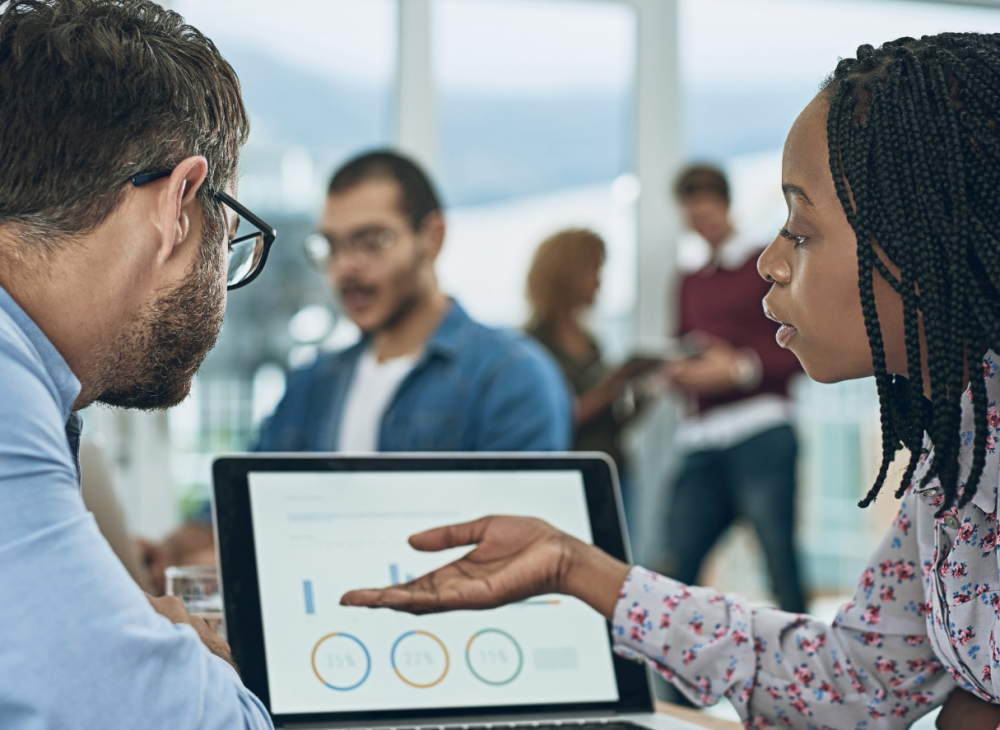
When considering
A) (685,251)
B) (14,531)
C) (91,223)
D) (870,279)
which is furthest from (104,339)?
(685,251)

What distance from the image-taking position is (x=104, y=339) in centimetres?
71

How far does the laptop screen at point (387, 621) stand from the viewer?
0.88 meters

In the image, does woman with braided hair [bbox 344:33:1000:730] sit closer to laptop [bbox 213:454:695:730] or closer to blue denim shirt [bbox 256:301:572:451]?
laptop [bbox 213:454:695:730]

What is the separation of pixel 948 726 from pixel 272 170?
8.05 feet

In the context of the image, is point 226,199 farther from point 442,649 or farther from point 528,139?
point 528,139

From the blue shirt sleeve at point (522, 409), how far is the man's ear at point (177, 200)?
1.15 m

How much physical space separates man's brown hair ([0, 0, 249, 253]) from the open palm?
41cm

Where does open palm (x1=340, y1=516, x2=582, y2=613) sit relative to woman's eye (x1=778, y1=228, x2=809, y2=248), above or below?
below

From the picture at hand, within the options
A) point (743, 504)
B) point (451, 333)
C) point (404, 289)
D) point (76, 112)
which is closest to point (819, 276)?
point (76, 112)

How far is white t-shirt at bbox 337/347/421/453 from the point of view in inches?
80.1

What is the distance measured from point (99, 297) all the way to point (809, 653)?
700mm

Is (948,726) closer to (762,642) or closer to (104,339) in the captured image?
(762,642)

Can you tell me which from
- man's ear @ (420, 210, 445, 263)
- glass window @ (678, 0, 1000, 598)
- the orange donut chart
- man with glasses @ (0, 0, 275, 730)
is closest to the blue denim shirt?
man's ear @ (420, 210, 445, 263)

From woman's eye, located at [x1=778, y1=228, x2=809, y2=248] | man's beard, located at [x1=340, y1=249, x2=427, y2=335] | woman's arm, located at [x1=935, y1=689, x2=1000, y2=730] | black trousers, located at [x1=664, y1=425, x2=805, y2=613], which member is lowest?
black trousers, located at [x1=664, y1=425, x2=805, y2=613]
